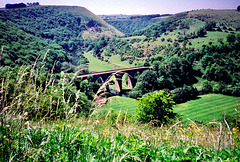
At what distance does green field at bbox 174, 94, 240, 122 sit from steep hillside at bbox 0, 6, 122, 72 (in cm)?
4182

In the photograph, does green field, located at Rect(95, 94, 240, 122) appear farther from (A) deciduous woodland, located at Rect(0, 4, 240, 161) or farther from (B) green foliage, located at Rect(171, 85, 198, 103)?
(B) green foliage, located at Rect(171, 85, 198, 103)

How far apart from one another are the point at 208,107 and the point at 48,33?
9566 cm

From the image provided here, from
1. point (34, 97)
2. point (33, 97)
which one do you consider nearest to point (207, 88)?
point (33, 97)

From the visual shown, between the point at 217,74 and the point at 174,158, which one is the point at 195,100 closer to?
the point at 217,74

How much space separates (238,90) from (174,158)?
5409cm

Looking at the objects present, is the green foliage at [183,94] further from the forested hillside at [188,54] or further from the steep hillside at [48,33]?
the steep hillside at [48,33]

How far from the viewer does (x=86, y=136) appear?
8.67 feet

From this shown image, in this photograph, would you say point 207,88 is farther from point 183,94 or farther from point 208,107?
point 208,107

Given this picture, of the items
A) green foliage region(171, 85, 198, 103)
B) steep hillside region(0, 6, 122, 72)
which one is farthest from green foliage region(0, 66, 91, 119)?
green foliage region(171, 85, 198, 103)

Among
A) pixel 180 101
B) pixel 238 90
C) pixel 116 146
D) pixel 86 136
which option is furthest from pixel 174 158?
pixel 238 90

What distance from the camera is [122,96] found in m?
48.4

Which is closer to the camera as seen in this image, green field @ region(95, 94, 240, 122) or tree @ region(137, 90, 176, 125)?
tree @ region(137, 90, 176, 125)

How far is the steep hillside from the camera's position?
4603 centimetres

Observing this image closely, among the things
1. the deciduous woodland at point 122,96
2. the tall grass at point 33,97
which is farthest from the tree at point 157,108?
the tall grass at point 33,97
